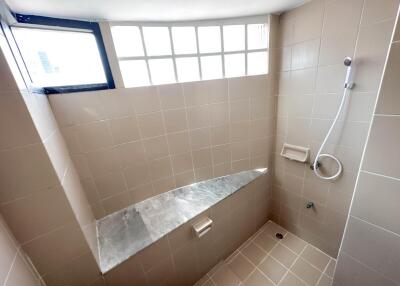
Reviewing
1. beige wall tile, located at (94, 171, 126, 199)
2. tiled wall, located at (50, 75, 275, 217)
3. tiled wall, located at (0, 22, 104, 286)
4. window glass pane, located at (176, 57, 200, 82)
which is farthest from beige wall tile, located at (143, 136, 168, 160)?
tiled wall, located at (0, 22, 104, 286)

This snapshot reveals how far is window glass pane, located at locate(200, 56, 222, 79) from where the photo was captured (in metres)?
1.43

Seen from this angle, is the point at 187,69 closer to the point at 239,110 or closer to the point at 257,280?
the point at 239,110

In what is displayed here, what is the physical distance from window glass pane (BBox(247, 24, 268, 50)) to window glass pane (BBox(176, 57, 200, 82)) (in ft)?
1.67

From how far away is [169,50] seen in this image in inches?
51.9

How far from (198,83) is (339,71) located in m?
1.01

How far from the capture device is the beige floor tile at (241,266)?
1546 mm

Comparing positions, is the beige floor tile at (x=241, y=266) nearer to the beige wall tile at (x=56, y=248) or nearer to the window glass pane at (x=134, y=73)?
the beige wall tile at (x=56, y=248)

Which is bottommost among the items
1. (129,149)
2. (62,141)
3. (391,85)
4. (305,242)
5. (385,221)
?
(305,242)

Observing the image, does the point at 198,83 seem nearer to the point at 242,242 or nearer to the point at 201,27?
the point at 201,27

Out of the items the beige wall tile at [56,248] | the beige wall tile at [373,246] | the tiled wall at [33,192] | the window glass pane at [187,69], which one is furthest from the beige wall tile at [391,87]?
the beige wall tile at [56,248]

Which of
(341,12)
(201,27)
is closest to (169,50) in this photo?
(201,27)

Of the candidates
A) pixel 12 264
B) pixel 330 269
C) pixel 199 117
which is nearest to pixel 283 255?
pixel 330 269

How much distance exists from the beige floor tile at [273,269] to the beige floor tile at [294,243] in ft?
0.83

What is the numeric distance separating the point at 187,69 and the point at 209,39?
1.01ft
